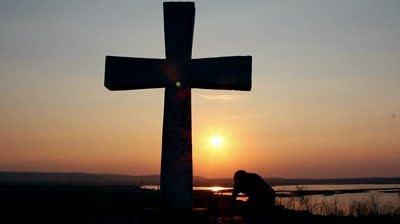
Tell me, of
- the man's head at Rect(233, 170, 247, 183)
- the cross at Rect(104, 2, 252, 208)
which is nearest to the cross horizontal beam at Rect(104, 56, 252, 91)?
the cross at Rect(104, 2, 252, 208)

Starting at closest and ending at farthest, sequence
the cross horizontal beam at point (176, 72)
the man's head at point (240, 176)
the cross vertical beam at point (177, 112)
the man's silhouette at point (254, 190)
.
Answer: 1. the cross vertical beam at point (177, 112)
2. the cross horizontal beam at point (176, 72)
3. the man's silhouette at point (254, 190)
4. the man's head at point (240, 176)

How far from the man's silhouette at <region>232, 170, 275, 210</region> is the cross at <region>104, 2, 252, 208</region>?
4.64 m

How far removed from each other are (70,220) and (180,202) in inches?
200

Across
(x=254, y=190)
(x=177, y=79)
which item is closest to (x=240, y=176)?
(x=254, y=190)

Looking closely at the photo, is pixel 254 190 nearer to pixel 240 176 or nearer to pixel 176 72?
pixel 240 176

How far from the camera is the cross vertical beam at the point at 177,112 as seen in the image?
749 centimetres

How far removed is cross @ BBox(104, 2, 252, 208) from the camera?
7516 mm

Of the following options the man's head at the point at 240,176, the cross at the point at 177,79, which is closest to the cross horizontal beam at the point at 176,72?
the cross at the point at 177,79

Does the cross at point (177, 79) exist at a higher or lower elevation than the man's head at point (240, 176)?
higher

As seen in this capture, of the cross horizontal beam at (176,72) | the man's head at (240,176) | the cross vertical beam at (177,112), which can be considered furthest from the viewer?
the man's head at (240,176)

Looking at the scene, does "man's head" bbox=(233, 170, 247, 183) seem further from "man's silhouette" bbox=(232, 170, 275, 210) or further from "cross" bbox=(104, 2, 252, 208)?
"cross" bbox=(104, 2, 252, 208)

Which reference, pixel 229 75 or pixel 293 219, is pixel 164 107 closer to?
pixel 229 75

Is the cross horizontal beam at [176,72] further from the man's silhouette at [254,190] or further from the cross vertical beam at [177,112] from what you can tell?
the man's silhouette at [254,190]

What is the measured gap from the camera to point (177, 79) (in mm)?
7953
